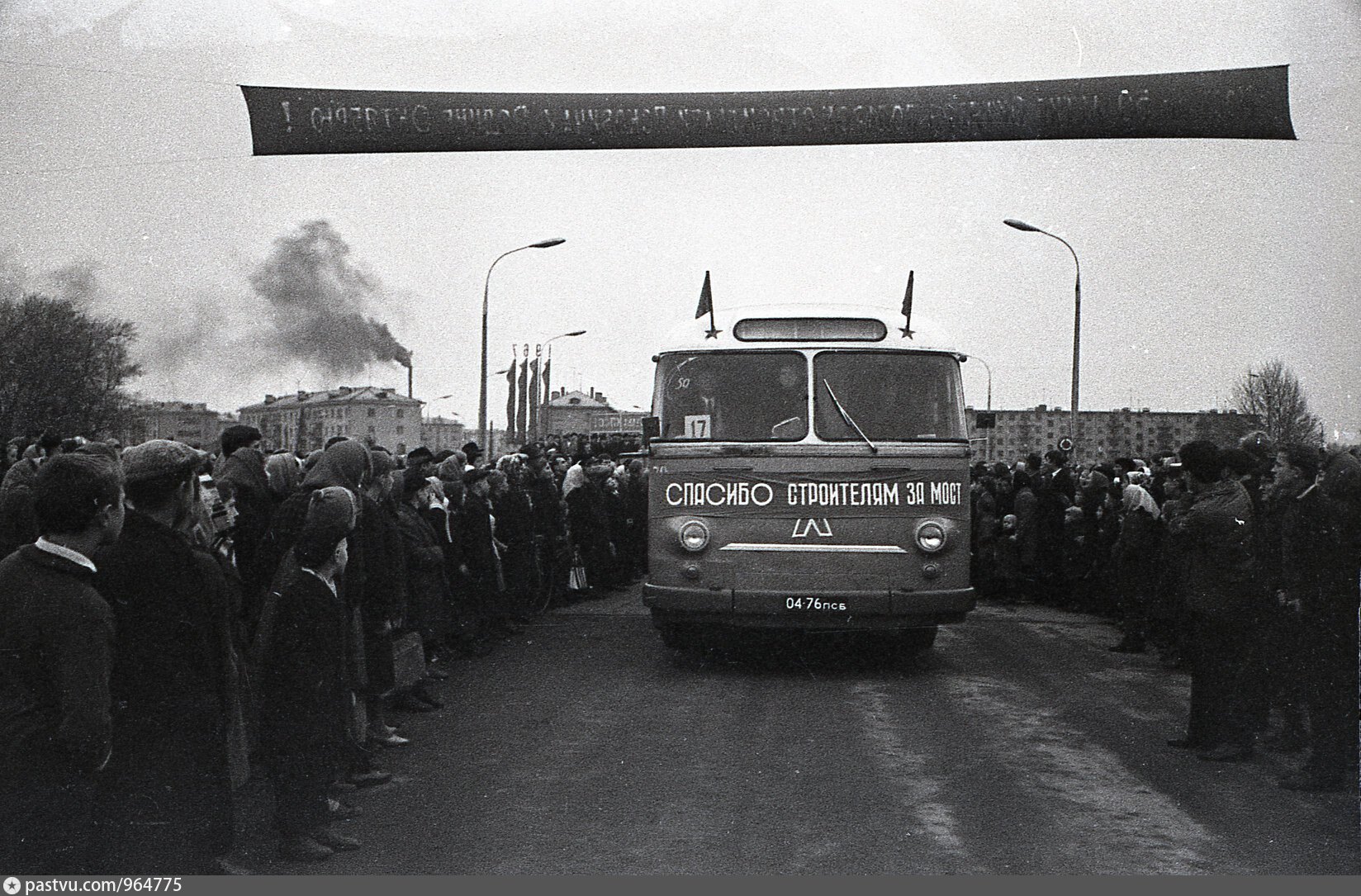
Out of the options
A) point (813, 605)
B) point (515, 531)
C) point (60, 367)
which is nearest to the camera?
point (813, 605)

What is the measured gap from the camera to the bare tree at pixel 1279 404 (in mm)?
6777

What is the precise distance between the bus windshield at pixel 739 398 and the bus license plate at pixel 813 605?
4.15 feet

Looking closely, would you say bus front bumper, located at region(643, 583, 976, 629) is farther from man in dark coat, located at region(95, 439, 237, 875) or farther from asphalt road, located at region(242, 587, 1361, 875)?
man in dark coat, located at region(95, 439, 237, 875)

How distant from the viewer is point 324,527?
529 cm

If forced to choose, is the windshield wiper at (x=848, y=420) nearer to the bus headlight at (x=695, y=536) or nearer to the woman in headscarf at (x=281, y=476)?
the bus headlight at (x=695, y=536)

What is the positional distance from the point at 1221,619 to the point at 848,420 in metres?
3.50

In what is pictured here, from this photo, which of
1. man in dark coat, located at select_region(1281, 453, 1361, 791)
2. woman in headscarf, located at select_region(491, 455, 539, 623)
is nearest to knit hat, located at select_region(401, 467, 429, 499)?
woman in headscarf, located at select_region(491, 455, 539, 623)

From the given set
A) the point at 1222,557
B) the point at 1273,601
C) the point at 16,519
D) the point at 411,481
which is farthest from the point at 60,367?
the point at 1273,601

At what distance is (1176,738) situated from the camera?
7570mm

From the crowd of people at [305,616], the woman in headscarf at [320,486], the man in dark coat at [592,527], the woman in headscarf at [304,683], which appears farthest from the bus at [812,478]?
the man in dark coat at [592,527]

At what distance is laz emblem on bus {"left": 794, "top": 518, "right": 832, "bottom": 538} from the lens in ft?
31.4

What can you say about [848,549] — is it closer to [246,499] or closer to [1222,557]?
[1222,557]

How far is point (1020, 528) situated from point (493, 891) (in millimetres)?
12615

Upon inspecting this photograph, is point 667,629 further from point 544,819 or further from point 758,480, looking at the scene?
point 544,819
